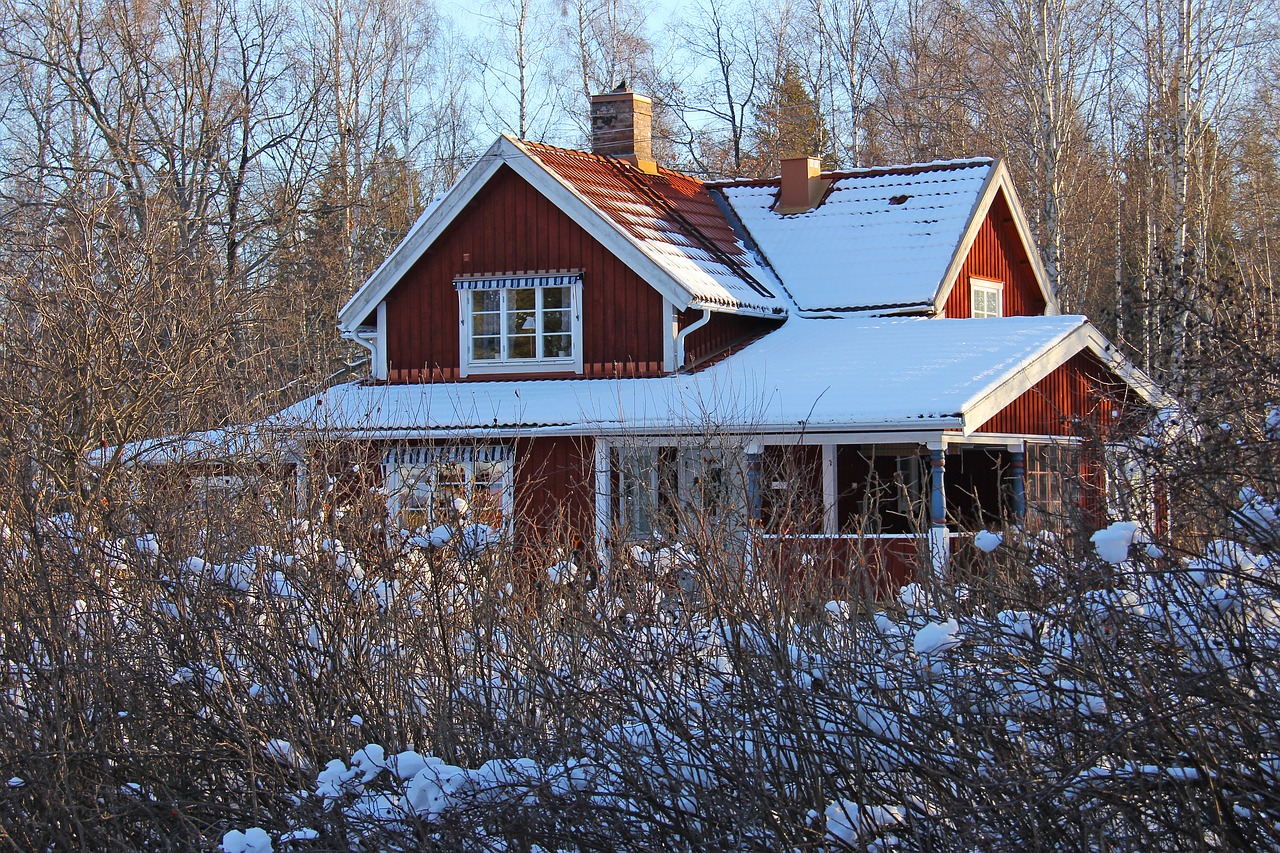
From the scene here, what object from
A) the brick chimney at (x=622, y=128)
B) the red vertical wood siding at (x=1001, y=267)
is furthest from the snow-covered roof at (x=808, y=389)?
the brick chimney at (x=622, y=128)

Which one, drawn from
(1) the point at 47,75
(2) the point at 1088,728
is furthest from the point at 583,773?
(1) the point at 47,75

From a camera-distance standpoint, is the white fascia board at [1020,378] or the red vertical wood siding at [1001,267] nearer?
the white fascia board at [1020,378]

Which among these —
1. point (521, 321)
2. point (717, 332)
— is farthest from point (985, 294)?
point (521, 321)

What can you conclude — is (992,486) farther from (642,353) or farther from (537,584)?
(537,584)

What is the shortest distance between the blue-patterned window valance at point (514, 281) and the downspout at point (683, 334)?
1.61 meters

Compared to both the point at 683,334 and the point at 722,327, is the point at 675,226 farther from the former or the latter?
the point at 683,334

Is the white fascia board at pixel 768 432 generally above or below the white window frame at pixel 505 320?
below

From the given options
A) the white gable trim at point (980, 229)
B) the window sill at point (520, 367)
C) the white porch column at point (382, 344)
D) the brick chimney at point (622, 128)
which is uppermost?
the brick chimney at point (622, 128)

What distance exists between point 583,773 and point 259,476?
15.0 ft

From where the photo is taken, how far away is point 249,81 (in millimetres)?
31859

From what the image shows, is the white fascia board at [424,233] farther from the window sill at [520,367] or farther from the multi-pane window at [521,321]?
the window sill at [520,367]

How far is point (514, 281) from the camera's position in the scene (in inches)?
723

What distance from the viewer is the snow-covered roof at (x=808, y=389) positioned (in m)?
14.3

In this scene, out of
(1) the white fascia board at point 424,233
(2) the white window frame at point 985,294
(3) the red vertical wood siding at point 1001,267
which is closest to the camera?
(1) the white fascia board at point 424,233
